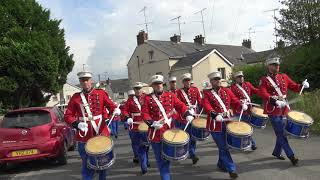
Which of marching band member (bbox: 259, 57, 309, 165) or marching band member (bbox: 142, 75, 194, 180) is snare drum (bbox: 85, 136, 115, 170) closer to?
marching band member (bbox: 142, 75, 194, 180)

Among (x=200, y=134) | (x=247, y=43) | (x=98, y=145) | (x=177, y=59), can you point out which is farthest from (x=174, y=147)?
(x=247, y=43)

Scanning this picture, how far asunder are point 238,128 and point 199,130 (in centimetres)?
243

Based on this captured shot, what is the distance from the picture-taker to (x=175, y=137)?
7.80 metres

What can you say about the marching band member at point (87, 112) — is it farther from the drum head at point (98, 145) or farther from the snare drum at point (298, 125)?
the snare drum at point (298, 125)

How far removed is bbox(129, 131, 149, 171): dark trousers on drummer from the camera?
10336 millimetres

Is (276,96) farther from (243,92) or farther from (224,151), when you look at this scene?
(243,92)

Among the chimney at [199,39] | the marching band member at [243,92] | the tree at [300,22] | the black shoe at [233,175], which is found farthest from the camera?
the chimney at [199,39]

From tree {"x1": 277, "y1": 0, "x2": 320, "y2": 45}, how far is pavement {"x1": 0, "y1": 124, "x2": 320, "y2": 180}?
431 inches

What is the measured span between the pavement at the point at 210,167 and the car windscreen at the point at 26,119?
3.74ft

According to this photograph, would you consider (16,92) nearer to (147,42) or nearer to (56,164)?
(56,164)

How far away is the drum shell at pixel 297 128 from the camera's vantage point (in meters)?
8.66

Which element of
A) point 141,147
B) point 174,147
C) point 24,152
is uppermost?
point 174,147

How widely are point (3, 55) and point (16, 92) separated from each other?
261 centimetres

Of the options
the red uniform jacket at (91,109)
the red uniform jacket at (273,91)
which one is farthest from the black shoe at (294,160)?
the red uniform jacket at (91,109)
